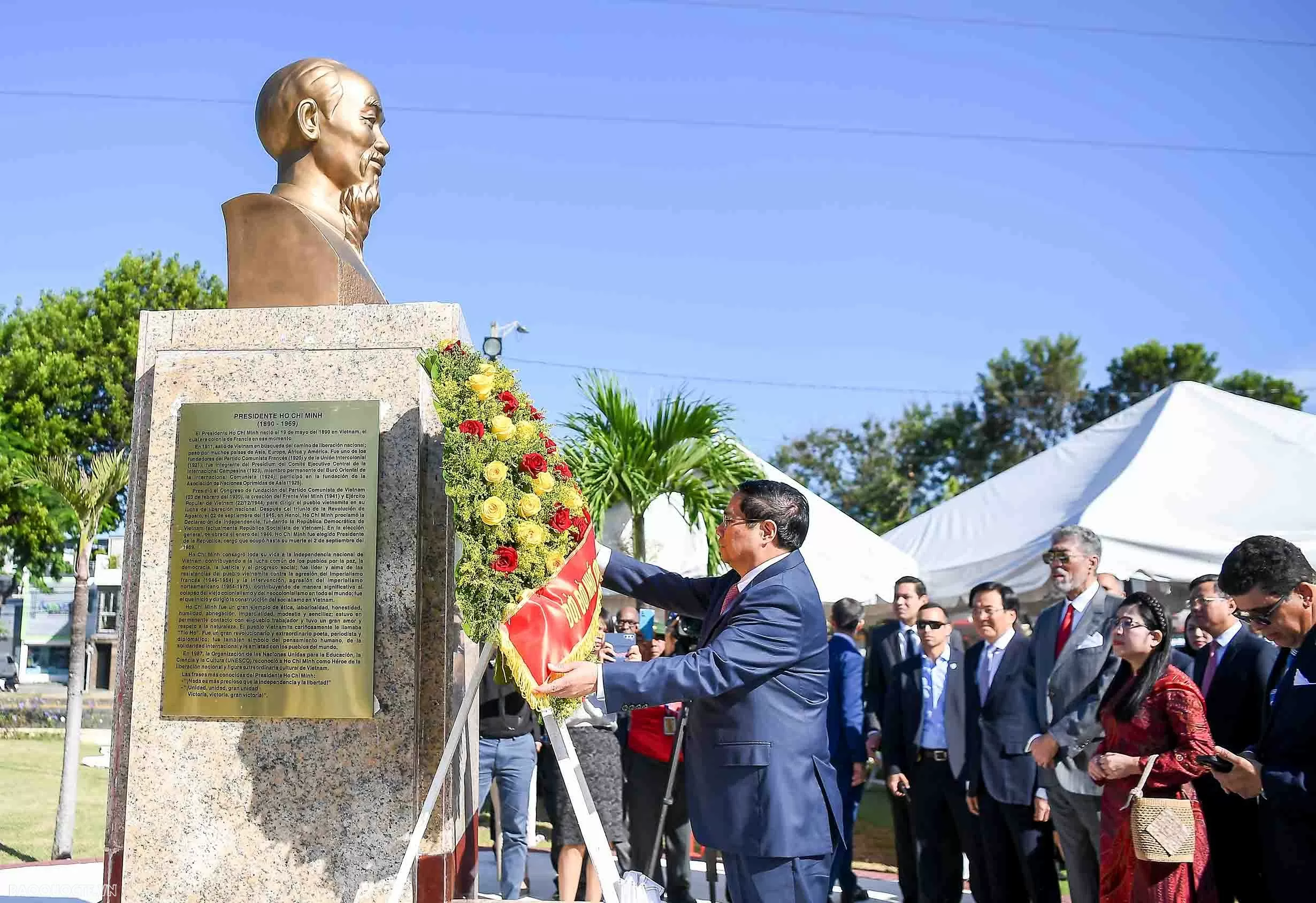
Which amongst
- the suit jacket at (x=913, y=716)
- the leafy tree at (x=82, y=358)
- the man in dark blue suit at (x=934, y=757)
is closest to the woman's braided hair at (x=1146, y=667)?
the suit jacket at (x=913, y=716)

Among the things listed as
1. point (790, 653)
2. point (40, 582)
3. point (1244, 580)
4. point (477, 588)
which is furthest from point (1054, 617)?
point (40, 582)

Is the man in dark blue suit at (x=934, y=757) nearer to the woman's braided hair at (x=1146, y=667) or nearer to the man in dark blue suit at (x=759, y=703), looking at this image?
the woman's braided hair at (x=1146, y=667)

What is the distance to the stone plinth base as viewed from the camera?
3.94 metres

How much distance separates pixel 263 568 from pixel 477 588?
1.04 metres

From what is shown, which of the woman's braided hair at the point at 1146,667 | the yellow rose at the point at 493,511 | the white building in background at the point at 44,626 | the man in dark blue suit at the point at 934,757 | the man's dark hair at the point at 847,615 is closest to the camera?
the yellow rose at the point at 493,511

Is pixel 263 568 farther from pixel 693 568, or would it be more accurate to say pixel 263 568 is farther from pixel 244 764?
pixel 693 568

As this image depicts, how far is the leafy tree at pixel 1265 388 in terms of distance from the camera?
35250mm

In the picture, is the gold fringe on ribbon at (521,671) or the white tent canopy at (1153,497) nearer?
the gold fringe on ribbon at (521,671)

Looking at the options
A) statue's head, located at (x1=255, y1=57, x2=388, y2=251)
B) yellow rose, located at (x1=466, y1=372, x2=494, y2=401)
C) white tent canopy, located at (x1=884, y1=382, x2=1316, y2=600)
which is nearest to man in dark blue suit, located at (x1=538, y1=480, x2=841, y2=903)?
yellow rose, located at (x1=466, y1=372, x2=494, y2=401)

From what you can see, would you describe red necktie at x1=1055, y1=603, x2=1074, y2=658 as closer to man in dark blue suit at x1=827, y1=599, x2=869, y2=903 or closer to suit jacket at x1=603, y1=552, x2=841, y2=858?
man in dark blue suit at x1=827, y1=599, x2=869, y2=903

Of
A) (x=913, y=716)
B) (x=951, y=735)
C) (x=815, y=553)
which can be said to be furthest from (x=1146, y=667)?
(x=815, y=553)

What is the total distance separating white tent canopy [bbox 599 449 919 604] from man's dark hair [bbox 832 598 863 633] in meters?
2.16

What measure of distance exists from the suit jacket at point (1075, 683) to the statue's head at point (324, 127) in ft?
13.0

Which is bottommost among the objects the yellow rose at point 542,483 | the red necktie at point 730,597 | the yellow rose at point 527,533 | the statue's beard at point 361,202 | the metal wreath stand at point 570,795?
the metal wreath stand at point 570,795
